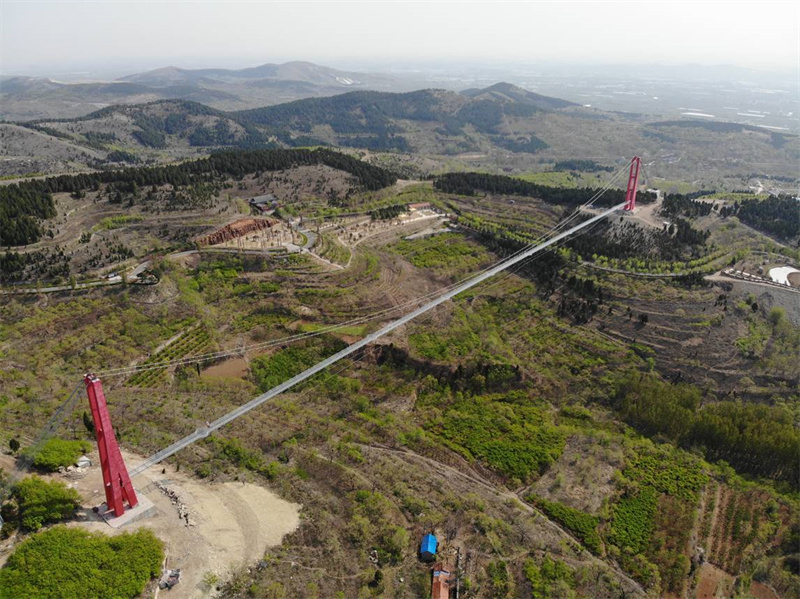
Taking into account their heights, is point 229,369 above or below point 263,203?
below

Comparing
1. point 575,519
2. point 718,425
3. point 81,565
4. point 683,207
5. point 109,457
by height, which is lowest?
point 575,519

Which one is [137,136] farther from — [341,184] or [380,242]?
[380,242]

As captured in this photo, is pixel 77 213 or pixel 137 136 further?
pixel 137 136

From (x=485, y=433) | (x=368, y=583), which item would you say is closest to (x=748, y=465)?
(x=485, y=433)

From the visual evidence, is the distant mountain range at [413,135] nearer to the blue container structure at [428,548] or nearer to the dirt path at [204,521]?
the dirt path at [204,521]

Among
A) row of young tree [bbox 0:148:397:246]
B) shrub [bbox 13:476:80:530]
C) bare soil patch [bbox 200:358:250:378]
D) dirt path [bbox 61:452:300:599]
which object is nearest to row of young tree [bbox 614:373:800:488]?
dirt path [bbox 61:452:300:599]

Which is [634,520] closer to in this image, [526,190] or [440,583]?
[440,583]

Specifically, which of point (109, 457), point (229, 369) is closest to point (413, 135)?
point (229, 369)
